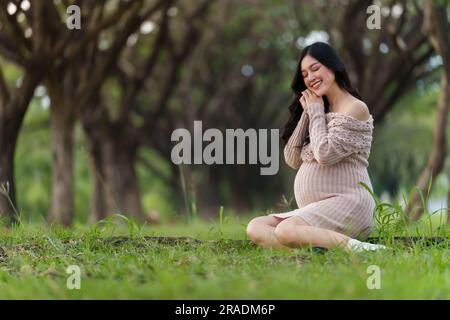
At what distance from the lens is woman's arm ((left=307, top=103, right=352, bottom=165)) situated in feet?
16.2

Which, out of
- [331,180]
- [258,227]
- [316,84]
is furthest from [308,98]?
[258,227]

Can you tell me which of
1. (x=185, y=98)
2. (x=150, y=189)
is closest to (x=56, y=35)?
(x=185, y=98)

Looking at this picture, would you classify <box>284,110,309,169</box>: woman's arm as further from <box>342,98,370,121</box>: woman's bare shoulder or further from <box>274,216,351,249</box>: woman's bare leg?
<box>274,216,351,249</box>: woman's bare leg

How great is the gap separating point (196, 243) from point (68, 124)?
7734 mm

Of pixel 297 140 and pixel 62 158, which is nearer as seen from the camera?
pixel 297 140

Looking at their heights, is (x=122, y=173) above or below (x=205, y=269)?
above

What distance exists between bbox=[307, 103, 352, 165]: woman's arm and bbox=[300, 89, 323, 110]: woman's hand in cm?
8

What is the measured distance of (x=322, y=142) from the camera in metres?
4.94

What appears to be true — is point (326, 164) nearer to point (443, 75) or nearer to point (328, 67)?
point (328, 67)

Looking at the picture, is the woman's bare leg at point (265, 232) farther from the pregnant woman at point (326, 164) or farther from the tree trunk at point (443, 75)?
the tree trunk at point (443, 75)

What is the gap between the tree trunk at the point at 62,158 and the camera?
12203 millimetres

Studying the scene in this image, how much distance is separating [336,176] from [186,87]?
13520mm

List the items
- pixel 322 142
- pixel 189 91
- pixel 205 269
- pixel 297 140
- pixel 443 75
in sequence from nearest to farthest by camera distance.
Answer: pixel 205 269, pixel 322 142, pixel 297 140, pixel 443 75, pixel 189 91
